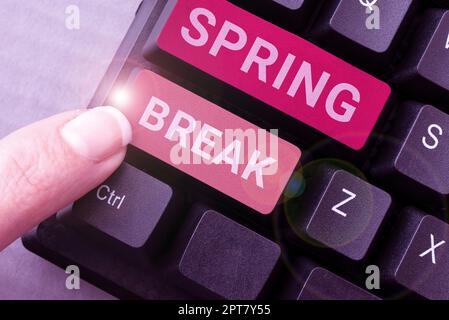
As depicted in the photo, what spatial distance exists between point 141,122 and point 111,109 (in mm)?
25

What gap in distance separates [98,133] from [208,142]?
84 mm

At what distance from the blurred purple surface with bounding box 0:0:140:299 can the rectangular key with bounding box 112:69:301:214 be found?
8 centimetres

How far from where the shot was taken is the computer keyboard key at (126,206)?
0.44 metres

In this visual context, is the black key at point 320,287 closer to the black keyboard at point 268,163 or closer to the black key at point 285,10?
the black keyboard at point 268,163

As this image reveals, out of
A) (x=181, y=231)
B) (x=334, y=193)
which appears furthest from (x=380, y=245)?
(x=181, y=231)

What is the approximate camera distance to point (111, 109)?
44 cm

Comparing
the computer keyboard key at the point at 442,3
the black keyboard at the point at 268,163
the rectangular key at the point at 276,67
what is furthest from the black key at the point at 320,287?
the computer keyboard key at the point at 442,3

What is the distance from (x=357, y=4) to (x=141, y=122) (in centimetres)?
20

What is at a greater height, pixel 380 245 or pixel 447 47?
pixel 447 47

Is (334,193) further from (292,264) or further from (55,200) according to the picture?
(55,200)

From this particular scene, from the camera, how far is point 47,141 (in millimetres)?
460

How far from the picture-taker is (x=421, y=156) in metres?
0.47

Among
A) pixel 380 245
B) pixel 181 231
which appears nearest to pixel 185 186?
pixel 181 231
